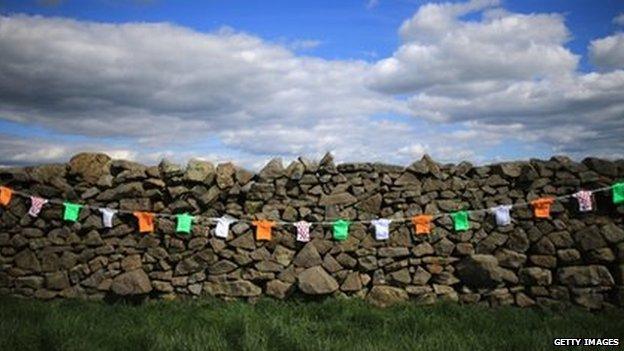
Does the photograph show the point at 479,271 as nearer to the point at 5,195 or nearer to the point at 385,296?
the point at 385,296

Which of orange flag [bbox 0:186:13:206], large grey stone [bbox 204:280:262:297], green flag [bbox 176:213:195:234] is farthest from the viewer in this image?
orange flag [bbox 0:186:13:206]

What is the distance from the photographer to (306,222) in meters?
9.25

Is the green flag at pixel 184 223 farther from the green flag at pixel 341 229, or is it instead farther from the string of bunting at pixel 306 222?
the green flag at pixel 341 229

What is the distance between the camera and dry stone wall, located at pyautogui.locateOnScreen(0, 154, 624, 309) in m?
8.75

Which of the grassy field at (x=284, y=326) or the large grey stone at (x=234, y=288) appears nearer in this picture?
the grassy field at (x=284, y=326)

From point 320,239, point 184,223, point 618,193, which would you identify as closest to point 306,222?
point 320,239

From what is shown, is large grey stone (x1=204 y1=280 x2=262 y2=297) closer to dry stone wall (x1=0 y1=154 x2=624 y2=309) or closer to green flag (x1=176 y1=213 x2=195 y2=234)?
dry stone wall (x1=0 y1=154 x2=624 y2=309)

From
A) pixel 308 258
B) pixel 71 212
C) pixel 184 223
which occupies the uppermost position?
pixel 71 212

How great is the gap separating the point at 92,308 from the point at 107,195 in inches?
81.4

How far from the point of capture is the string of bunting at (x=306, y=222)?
8750 millimetres

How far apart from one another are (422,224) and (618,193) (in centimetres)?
307

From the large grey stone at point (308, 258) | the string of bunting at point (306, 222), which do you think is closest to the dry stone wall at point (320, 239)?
the large grey stone at point (308, 258)

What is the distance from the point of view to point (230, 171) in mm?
9633

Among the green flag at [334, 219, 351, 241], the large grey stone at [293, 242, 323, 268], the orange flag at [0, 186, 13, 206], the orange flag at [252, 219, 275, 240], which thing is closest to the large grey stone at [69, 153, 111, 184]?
the orange flag at [0, 186, 13, 206]
